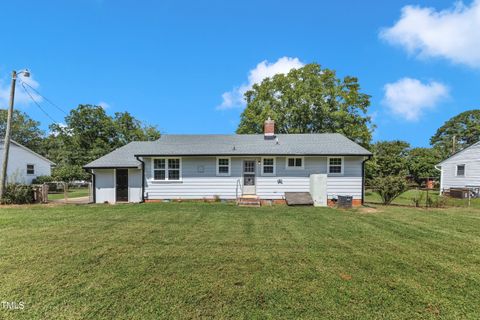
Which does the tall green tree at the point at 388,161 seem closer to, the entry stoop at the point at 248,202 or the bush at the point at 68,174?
the entry stoop at the point at 248,202

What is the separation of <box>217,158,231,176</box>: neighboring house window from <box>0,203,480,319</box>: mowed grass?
5904 millimetres

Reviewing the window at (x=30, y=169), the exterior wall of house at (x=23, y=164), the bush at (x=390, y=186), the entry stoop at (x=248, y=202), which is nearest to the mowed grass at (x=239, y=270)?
the entry stoop at (x=248, y=202)

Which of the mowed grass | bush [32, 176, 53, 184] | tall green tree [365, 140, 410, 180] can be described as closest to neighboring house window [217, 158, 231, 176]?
the mowed grass

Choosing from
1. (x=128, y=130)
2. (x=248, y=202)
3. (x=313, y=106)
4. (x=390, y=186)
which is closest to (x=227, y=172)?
(x=248, y=202)

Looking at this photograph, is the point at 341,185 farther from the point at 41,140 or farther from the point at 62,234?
the point at 41,140

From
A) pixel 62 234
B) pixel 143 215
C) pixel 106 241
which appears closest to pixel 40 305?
pixel 106 241

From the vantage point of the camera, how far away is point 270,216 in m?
9.47

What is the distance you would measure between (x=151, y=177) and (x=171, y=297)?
11.1 meters

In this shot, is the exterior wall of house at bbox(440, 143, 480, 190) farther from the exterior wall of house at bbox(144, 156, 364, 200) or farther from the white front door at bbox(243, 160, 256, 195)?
the white front door at bbox(243, 160, 256, 195)

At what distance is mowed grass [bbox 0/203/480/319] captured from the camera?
124 inches

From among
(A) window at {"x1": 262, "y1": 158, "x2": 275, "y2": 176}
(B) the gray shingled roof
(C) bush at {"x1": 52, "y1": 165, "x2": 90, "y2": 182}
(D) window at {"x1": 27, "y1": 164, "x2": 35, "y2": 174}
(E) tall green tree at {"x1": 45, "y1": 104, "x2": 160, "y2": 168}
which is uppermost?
(E) tall green tree at {"x1": 45, "y1": 104, "x2": 160, "y2": 168}

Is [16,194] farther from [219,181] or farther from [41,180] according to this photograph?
[41,180]

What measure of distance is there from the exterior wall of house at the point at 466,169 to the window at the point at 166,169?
22542 millimetres

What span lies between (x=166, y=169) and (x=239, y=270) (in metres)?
10.3
